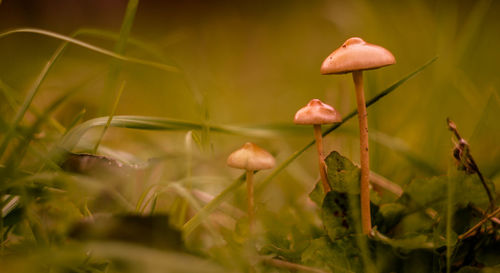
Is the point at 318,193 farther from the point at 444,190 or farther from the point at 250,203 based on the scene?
the point at 444,190

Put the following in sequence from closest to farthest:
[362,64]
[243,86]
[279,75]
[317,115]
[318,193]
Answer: [362,64]
[317,115]
[318,193]
[243,86]
[279,75]

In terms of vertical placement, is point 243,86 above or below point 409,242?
above

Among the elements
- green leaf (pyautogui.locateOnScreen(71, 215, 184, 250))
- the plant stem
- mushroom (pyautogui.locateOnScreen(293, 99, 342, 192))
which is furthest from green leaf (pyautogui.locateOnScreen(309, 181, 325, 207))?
green leaf (pyautogui.locateOnScreen(71, 215, 184, 250))

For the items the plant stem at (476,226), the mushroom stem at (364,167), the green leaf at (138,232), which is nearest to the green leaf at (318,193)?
the mushroom stem at (364,167)

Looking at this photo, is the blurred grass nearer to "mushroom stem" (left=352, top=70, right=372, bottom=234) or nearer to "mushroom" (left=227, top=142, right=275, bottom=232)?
"mushroom" (left=227, top=142, right=275, bottom=232)

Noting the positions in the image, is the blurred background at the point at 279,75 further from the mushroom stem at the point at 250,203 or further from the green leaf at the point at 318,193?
the green leaf at the point at 318,193

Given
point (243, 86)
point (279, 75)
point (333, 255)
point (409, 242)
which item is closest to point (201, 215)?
point (333, 255)
